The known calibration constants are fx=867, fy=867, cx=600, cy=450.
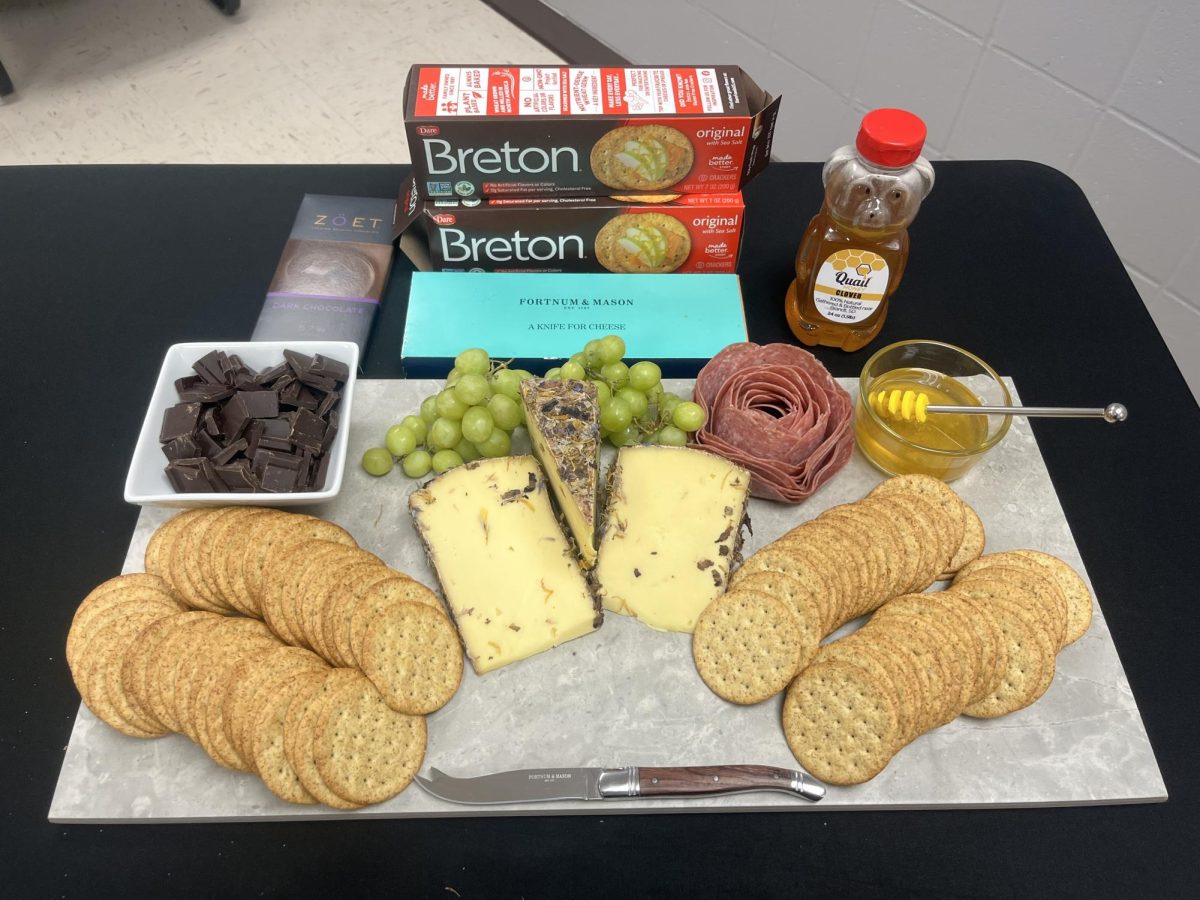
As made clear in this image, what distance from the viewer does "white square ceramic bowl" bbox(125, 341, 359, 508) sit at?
1.24 m

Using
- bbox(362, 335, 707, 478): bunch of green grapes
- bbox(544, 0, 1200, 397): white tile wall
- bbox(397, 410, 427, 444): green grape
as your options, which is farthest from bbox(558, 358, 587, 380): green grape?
bbox(544, 0, 1200, 397): white tile wall

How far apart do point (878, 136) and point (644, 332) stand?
0.49 m

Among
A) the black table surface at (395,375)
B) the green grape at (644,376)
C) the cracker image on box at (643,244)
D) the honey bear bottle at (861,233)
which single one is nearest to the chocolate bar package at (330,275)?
the black table surface at (395,375)

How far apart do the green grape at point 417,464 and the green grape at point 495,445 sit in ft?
0.28

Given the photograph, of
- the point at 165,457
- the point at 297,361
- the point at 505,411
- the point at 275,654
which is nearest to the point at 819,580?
the point at 505,411

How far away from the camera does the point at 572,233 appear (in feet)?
5.25

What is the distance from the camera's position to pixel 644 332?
1.54m

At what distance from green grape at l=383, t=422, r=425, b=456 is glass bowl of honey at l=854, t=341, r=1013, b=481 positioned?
2.40 feet

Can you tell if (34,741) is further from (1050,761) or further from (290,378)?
(1050,761)

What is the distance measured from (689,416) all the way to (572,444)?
0.24 metres

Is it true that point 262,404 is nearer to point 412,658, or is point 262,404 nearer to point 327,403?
point 327,403

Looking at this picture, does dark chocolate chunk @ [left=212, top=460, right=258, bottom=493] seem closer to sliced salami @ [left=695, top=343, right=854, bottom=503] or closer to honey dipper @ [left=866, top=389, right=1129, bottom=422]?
sliced salami @ [left=695, top=343, right=854, bottom=503]

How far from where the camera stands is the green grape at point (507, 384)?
53.3 inches

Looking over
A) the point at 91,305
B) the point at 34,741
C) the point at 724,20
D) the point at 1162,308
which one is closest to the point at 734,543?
the point at 34,741
